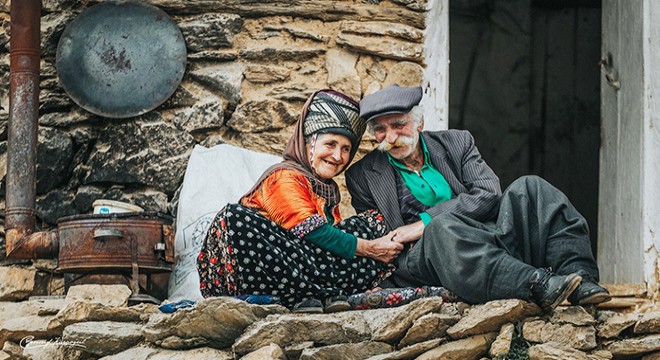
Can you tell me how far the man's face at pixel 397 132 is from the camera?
5758 millimetres

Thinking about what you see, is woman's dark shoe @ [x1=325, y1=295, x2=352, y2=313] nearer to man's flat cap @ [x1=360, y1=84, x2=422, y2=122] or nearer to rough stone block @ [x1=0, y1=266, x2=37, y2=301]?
man's flat cap @ [x1=360, y1=84, x2=422, y2=122]

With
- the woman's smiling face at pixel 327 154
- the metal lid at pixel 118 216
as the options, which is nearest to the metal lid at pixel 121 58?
the metal lid at pixel 118 216

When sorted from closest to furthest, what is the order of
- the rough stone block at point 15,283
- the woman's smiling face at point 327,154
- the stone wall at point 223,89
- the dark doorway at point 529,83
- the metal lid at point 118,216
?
the woman's smiling face at point 327,154 → the metal lid at point 118,216 → the rough stone block at point 15,283 → the stone wall at point 223,89 → the dark doorway at point 529,83

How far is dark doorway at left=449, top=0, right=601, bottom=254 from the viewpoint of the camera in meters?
9.23

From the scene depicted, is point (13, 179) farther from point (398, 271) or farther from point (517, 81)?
point (517, 81)

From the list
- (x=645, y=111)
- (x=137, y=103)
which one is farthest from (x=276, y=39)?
(x=645, y=111)

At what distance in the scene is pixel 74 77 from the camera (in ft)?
22.3

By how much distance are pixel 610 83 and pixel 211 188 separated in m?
2.13

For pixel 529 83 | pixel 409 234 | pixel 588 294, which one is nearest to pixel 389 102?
pixel 409 234

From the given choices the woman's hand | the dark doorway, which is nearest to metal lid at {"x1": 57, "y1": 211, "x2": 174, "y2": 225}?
the woman's hand

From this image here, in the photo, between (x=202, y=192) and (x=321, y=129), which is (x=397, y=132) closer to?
(x=321, y=129)

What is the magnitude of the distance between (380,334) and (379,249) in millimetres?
612

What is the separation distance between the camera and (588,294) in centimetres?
500

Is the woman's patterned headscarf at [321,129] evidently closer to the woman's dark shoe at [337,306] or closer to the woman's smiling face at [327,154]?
the woman's smiling face at [327,154]
